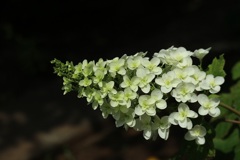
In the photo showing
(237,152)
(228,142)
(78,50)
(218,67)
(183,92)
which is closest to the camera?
(183,92)

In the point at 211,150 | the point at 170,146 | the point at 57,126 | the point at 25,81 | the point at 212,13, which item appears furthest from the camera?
the point at 212,13

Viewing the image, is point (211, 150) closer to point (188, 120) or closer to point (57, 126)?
point (188, 120)

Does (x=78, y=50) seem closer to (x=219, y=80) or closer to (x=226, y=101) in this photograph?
(x=226, y=101)

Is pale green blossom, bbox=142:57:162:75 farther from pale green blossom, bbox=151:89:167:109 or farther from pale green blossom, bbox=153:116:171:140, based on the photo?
pale green blossom, bbox=153:116:171:140

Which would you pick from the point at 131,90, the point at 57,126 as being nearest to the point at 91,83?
the point at 131,90

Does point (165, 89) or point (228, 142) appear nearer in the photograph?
point (165, 89)

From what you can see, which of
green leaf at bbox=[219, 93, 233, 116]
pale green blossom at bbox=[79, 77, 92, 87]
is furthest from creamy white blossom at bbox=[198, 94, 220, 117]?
green leaf at bbox=[219, 93, 233, 116]

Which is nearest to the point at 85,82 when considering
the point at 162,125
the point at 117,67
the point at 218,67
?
the point at 117,67

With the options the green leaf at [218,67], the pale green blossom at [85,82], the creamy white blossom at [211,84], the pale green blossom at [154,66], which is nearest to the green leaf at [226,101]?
the green leaf at [218,67]
